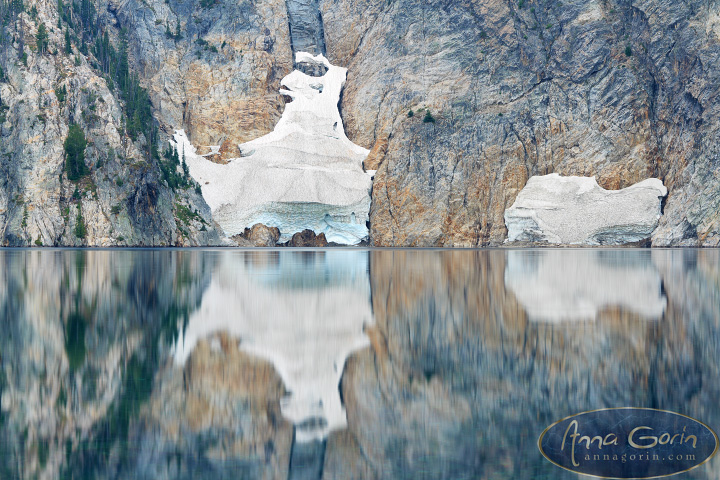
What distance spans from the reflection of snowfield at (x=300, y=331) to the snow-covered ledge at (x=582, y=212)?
59401 millimetres

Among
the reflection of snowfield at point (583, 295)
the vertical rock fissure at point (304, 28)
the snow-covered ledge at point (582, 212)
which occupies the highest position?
the vertical rock fissure at point (304, 28)

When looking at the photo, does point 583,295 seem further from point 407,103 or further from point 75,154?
point 407,103

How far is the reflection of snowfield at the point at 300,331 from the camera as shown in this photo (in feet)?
15.8

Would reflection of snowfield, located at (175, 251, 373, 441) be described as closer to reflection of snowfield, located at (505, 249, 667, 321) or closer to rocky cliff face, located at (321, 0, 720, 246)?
reflection of snowfield, located at (505, 249, 667, 321)

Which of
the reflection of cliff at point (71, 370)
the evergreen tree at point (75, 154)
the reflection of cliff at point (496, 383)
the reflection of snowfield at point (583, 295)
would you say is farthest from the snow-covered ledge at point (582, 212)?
the reflection of cliff at point (71, 370)

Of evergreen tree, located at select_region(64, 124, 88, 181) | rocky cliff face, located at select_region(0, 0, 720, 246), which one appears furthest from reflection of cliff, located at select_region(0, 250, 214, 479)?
evergreen tree, located at select_region(64, 124, 88, 181)

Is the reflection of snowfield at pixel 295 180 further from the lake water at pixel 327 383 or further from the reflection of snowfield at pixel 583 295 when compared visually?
the lake water at pixel 327 383

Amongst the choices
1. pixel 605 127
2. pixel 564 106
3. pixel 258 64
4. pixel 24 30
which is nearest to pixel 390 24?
pixel 258 64

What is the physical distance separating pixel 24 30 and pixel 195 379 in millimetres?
74538

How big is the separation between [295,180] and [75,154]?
29358mm

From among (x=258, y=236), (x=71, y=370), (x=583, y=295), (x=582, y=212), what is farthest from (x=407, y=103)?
(x=71, y=370)

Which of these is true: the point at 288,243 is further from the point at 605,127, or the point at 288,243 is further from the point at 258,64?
the point at 605,127

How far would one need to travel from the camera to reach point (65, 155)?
204ft

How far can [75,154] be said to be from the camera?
201ft
